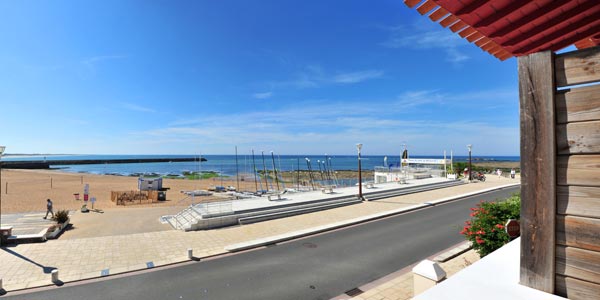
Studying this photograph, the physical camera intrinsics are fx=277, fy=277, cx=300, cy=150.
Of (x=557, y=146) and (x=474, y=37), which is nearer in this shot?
(x=557, y=146)

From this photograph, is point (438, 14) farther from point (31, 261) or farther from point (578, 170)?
point (31, 261)

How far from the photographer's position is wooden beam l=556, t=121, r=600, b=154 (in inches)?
82.9

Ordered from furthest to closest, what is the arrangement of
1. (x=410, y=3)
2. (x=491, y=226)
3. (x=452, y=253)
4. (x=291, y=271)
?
(x=452, y=253), (x=291, y=271), (x=491, y=226), (x=410, y=3)

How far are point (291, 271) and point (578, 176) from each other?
7795mm

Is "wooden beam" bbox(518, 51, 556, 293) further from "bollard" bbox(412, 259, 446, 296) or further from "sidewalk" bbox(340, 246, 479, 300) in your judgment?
"sidewalk" bbox(340, 246, 479, 300)

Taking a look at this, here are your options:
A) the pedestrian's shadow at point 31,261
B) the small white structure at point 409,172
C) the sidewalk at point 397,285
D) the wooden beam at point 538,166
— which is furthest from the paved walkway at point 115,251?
the small white structure at point 409,172

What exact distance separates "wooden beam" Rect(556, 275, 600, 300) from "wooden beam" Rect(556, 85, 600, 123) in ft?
4.29

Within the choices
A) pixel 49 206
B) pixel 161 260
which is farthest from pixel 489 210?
pixel 49 206

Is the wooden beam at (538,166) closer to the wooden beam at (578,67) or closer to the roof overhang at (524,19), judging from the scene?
the wooden beam at (578,67)

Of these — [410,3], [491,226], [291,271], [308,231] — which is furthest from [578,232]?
[308,231]

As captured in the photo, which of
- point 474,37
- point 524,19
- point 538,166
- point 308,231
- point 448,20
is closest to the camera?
point 538,166

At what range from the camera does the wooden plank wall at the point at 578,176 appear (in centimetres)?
212

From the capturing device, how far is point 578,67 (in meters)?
2.20

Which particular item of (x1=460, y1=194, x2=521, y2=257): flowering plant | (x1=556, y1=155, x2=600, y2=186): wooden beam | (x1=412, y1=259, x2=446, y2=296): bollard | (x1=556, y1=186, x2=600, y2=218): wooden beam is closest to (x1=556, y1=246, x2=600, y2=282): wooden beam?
(x1=556, y1=186, x2=600, y2=218): wooden beam
